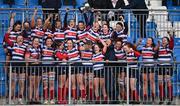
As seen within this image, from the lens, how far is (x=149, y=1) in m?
19.3

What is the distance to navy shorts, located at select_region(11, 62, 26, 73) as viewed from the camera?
14.6 metres

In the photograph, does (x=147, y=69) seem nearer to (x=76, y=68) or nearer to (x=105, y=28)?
(x=105, y=28)

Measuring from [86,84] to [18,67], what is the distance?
168cm

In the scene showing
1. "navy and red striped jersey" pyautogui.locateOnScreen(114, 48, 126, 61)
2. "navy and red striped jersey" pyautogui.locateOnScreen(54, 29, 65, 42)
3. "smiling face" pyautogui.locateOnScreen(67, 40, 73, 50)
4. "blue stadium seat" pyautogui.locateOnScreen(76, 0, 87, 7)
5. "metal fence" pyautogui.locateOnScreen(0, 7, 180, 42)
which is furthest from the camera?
"blue stadium seat" pyautogui.locateOnScreen(76, 0, 87, 7)

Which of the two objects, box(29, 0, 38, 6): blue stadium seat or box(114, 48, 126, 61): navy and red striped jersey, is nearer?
box(114, 48, 126, 61): navy and red striped jersey

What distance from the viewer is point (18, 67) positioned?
1459 cm

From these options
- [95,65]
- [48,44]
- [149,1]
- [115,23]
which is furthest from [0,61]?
[149,1]

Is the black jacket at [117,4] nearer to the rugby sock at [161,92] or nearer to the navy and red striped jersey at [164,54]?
the navy and red striped jersey at [164,54]

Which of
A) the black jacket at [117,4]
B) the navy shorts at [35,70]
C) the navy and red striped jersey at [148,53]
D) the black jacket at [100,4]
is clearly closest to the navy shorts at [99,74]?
the navy and red striped jersey at [148,53]

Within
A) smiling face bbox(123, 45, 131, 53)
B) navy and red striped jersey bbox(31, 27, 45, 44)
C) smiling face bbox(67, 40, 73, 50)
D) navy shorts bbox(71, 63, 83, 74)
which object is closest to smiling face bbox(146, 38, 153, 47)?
smiling face bbox(123, 45, 131, 53)

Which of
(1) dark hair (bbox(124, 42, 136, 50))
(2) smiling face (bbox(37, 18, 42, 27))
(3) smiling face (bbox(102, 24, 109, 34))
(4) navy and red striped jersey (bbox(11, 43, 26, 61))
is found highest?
(2) smiling face (bbox(37, 18, 42, 27))

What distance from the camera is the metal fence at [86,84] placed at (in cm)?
1444

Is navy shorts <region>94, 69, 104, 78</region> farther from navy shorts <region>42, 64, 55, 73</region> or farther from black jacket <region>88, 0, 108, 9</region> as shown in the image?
black jacket <region>88, 0, 108, 9</region>

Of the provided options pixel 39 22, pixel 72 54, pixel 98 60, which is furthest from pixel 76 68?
pixel 39 22
